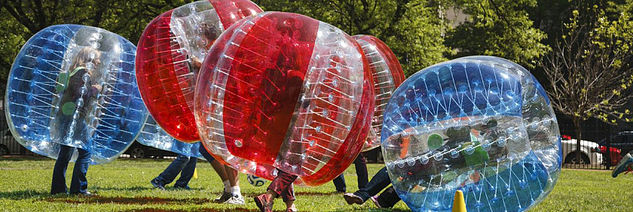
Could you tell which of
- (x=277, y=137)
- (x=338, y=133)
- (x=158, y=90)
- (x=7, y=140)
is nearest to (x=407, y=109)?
(x=338, y=133)

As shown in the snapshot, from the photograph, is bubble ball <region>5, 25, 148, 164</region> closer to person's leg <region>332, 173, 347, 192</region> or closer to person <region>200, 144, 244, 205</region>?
person <region>200, 144, 244, 205</region>

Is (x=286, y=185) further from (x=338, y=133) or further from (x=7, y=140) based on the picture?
(x=7, y=140)

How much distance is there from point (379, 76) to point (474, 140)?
2.19 metres

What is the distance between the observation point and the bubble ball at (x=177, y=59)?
685cm

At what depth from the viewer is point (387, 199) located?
305 inches

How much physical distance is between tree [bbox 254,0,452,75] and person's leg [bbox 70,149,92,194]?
14.9m

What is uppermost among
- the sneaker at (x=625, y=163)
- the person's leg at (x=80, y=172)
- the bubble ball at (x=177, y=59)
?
the bubble ball at (x=177, y=59)

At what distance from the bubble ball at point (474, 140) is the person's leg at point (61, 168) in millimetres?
4093

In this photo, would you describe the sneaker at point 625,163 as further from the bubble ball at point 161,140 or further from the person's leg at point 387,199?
the bubble ball at point 161,140

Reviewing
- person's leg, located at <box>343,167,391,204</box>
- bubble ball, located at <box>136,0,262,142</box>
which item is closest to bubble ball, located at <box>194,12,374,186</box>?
bubble ball, located at <box>136,0,262,142</box>

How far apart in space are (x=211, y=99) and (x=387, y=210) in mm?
2766

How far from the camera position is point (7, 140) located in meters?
27.9

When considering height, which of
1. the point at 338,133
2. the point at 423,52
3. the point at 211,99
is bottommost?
the point at 423,52

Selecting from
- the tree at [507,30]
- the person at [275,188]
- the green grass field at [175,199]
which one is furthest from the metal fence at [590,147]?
the person at [275,188]
